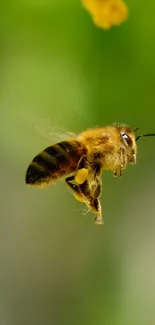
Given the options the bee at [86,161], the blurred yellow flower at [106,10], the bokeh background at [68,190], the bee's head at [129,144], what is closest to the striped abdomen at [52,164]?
the bee at [86,161]

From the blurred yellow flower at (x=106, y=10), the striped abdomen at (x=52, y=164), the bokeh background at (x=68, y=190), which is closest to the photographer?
the striped abdomen at (x=52, y=164)

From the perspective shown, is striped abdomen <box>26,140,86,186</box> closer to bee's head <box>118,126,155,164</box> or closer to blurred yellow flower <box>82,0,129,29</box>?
bee's head <box>118,126,155,164</box>

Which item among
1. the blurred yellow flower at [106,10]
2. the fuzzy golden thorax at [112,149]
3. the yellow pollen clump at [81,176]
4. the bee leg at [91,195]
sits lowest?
the bee leg at [91,195]

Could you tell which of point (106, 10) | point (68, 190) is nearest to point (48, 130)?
point (106, 10)

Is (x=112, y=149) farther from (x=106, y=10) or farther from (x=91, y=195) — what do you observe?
(x=106, y=10)

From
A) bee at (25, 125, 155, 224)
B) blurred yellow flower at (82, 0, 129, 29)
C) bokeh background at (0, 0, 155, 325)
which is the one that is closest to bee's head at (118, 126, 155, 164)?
bee at (25, 125, 155, 224)

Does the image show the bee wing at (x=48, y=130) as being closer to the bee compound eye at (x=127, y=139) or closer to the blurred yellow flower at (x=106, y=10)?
the bee compound eye at (x=127, y=139)

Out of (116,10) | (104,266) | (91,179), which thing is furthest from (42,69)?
(91,179)
